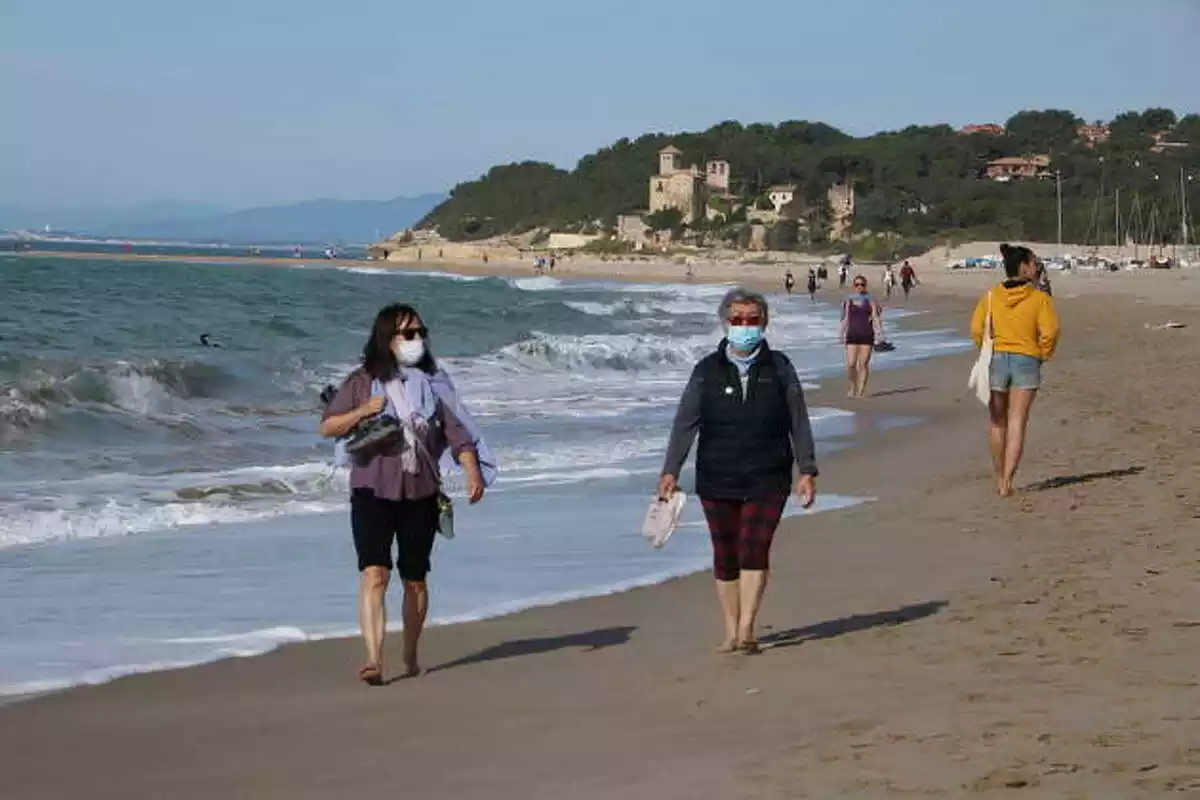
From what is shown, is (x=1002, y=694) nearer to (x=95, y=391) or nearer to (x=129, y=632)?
(x=129, y=632)

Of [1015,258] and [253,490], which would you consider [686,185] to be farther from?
[1015,258]

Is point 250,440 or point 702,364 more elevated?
point 702,364

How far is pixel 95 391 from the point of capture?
18.3 metres

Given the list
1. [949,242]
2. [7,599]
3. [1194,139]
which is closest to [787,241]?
[949,242]

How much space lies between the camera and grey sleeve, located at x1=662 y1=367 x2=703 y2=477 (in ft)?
20.7

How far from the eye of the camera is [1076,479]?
10977mm

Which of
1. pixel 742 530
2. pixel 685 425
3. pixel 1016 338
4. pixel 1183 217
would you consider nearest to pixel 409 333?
pixel 685 425

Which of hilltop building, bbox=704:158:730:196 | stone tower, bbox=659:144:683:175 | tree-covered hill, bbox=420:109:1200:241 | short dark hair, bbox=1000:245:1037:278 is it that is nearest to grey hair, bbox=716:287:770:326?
short dark hair, bbox=1000:245:1037:278

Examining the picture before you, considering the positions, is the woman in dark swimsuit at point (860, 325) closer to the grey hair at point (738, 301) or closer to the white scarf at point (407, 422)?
the grey hair at point (738, 301)

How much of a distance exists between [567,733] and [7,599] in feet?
12.2

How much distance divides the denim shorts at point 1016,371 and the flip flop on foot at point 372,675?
529 cm

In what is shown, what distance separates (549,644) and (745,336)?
5.28ft

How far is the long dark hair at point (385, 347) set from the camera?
6.20m

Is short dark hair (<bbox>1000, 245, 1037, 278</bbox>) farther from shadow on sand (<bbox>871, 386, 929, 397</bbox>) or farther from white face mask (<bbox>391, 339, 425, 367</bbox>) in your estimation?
shadow on sand (<bbox>871, 386, 929, 397</bbox>)
